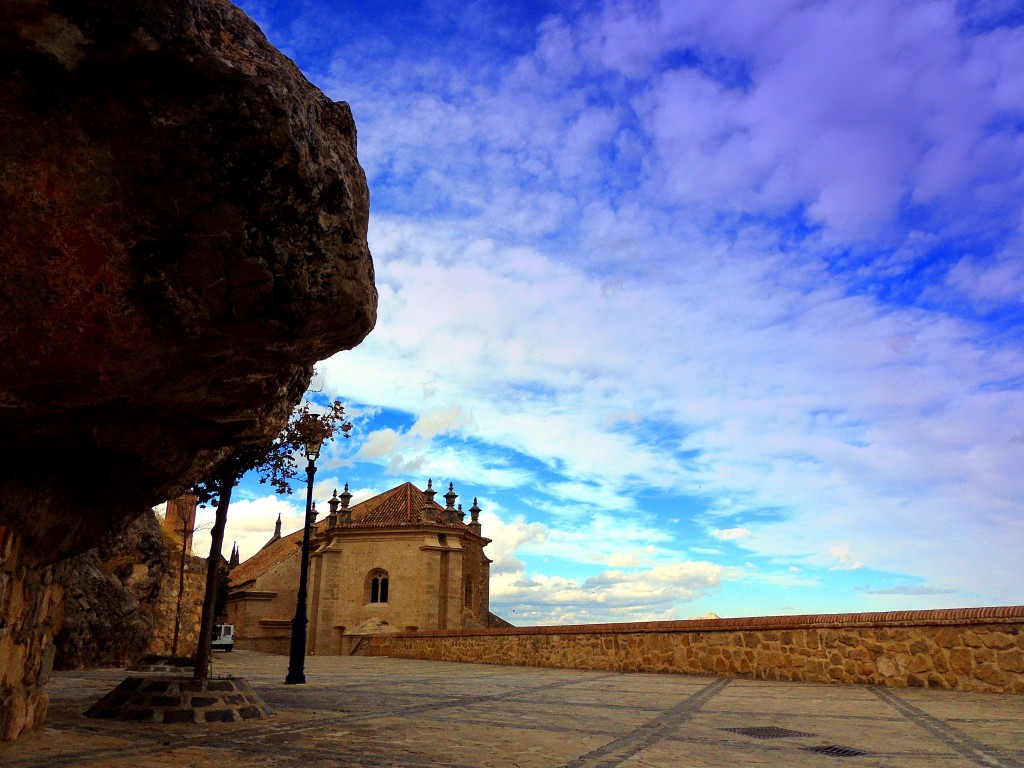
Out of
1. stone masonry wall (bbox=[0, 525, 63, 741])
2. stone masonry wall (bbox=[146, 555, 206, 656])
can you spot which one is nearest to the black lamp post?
stone masonry wall (bbox=[0, 525, 63, 741])

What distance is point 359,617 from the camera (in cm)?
3469

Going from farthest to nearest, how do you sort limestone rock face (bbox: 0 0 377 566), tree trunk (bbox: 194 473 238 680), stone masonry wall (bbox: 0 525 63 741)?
tree trunk (bbox: 194 473 238 680), stone masonry wall (bbox: 0 525 63 741), limestone rock face (bbox: 0 0 377 566)

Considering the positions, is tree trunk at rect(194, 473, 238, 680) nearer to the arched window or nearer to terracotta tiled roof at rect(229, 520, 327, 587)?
the arched window

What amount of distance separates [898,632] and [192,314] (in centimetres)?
1174

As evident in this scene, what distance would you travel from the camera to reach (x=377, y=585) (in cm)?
3519

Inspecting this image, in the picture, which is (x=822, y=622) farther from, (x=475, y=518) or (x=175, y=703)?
(x=475, y=518)

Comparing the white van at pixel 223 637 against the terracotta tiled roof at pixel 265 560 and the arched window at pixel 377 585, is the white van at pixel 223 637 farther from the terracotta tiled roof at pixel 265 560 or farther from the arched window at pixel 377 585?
the terracotta tiled roof at pixel 265 560

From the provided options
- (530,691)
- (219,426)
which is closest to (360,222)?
(219,426)

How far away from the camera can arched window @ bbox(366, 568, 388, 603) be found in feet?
115

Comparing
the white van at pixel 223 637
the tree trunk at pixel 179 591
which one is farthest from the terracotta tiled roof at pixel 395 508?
the tree trunk at pixel 179 591

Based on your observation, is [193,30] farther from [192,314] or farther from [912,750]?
[912,750]

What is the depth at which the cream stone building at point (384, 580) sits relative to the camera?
3372 cm

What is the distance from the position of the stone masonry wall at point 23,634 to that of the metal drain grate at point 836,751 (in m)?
5.91

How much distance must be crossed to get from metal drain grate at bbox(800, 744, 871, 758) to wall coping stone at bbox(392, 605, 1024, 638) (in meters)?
5.63
